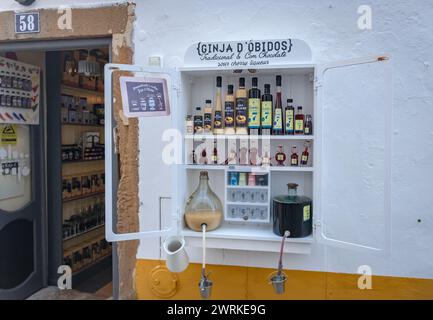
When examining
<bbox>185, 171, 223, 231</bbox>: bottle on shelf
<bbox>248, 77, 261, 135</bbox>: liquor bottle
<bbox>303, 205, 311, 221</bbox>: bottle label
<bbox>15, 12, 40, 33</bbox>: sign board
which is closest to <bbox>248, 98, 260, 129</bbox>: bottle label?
<bbox>248, 77, 261, 135</bbox>: liquor bottle

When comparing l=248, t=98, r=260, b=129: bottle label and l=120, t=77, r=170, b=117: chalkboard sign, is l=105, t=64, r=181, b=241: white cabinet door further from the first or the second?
l=248, t=98, r=260, b=129: bottle label

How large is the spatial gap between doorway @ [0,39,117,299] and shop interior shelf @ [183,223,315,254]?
117 centimetres

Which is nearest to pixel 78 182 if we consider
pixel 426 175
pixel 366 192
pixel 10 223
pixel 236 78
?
pixel 10 223

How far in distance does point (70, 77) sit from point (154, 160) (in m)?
2.01

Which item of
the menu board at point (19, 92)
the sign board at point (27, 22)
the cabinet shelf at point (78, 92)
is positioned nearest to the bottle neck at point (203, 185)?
the sign board at point (27, 22)

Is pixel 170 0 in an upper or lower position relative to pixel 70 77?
upper

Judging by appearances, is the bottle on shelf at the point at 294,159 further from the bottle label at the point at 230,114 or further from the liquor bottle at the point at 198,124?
the liquor bottle at the point at 198,124

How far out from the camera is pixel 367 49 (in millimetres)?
2477

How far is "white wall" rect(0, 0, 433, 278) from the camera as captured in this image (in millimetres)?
2410

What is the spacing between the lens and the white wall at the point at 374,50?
241cm

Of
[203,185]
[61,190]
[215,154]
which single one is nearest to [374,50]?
[215,154]

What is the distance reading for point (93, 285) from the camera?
13.6 ft

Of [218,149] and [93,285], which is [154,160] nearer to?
[218,149]

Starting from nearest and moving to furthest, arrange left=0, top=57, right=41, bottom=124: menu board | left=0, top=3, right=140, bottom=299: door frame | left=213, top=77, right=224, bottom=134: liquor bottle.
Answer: left=213, top=77, right=224, bottom=134: liquor bottle, left=0, top=3, right=140, bottom=299: door frame, left=0, top=57, right=41, bottom=124: menu board
